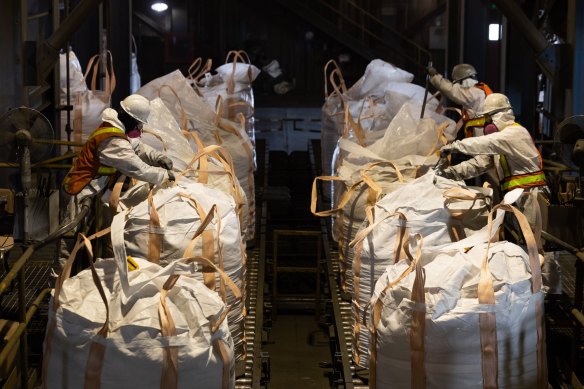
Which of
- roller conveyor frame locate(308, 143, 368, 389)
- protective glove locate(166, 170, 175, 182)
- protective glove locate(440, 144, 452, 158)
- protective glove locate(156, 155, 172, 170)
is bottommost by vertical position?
roller conveyor frame locate(308, 143, 368, 389)

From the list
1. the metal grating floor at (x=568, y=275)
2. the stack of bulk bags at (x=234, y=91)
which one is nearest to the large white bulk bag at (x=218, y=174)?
the metal grating floor at (x=568, y=275)

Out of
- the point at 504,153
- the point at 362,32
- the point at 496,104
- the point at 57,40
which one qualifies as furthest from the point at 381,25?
the point at 504,153

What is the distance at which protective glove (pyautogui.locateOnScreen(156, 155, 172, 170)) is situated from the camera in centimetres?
717

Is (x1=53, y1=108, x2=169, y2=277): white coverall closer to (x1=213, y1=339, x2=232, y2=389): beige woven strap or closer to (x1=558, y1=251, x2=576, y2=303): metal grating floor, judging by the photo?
(x1=213, y1=339, x2=232, y2=389): beige woven strap

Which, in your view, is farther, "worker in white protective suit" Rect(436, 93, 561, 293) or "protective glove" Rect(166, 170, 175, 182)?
"worker in white protective suit" Rect(436, 93, 561, 293)

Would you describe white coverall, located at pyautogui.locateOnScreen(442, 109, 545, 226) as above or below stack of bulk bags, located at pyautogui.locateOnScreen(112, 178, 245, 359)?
above

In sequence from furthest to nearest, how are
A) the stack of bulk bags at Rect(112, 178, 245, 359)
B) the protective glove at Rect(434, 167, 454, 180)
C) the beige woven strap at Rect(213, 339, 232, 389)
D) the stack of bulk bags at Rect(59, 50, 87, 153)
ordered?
the stack of bulk bags at Rect(59, 50, 87, 153)
the protective glove at Rect(434, 167, 454, 180)
the stack of bulk bags at Rect(112, 178, 245, 359)
the beige woven strap at Rect(213, 339, 232, 389)

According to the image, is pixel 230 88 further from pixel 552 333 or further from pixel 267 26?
pixel 267 26

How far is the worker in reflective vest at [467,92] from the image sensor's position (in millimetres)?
9008

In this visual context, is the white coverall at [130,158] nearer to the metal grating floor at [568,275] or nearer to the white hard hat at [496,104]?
the white hard hat at [496,104]

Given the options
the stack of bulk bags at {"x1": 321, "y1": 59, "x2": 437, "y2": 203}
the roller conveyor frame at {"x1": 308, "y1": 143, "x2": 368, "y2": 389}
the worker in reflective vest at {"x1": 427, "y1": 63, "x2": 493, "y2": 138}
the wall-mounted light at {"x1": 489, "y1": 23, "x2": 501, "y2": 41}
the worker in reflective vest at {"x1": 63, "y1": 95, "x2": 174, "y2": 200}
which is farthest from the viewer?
the wall-mounted light at {"x1": 489, "y1": 23, "x2": 501, "y2": 41}

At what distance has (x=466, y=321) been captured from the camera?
5129mm

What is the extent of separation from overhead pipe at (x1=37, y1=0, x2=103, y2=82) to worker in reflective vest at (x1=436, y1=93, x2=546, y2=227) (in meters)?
3.54

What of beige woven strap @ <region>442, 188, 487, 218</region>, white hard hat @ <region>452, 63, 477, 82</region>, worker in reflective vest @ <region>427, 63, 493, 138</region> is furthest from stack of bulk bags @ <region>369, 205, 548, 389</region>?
white hard hat @ <region>452, 63, 477, 82</region>
